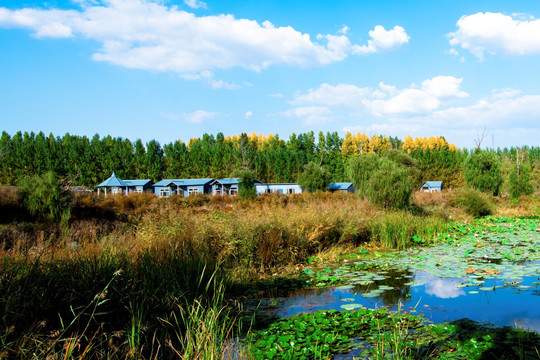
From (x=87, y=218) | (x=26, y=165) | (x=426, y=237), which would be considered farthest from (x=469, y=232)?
(x=26, y=165)

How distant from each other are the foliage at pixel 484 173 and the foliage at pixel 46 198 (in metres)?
30.4

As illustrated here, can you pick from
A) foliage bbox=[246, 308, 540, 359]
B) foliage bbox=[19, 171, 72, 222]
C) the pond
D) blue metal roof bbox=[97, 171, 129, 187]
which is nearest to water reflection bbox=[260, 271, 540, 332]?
the pond

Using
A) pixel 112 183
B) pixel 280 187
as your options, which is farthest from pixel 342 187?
pixel 112 183

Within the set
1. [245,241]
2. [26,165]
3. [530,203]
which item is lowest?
[530,203]

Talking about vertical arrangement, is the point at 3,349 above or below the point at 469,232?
above

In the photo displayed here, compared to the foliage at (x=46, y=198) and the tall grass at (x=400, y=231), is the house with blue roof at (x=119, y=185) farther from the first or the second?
the tall grass at (x=400, y=231)

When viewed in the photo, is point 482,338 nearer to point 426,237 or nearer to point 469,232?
point 426,237

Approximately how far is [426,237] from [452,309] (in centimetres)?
662

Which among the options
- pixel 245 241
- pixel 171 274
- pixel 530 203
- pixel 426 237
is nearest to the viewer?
pixel 171 274

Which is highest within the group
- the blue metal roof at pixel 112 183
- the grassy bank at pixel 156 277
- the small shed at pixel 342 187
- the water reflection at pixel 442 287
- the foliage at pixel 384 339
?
the blue metal roof at pixel 112 183

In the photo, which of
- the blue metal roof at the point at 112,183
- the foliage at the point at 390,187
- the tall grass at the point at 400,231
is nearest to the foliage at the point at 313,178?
the blue metal roof at the point at 112,183

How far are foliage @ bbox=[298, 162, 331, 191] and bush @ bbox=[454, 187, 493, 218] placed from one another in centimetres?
2157

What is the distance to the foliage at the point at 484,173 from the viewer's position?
30.9 m

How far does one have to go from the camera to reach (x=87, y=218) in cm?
1605
